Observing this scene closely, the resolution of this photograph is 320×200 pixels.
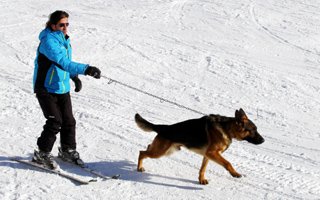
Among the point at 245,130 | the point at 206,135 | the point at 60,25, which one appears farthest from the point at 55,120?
the point at 245,130

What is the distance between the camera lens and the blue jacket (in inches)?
199

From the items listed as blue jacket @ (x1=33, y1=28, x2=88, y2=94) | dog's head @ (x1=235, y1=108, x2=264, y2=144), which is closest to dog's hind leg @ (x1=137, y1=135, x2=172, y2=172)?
dog's head @ (x1=235, y1=108, x2=264, y2=144)

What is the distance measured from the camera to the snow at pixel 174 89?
5.61 m

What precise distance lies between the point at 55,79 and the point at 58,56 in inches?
13.4

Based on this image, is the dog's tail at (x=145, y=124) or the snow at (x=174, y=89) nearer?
the snow at (x=174, y=89)

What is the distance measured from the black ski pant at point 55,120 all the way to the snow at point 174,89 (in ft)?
1.30

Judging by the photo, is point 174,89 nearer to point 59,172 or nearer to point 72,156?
point 72,156

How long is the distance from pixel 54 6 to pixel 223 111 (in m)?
9.16

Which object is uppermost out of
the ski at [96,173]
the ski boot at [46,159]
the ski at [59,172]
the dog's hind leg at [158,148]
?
the dog's hind leg at [158,148]

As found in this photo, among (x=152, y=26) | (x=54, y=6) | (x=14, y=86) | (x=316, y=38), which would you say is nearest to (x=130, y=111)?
(x=14, y=86)

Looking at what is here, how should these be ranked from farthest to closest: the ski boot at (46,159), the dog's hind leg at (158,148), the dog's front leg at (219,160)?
the dog's hind leg at (158,148) < the ski boot at (46,159) < the dog's front leg at (219,160)

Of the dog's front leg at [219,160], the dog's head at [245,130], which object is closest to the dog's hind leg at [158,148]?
the dog's front leg at [219,160]

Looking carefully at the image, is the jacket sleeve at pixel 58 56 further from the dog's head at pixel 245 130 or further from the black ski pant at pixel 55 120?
the dog's head at pixel 245 130

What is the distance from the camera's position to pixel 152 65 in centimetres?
1072
